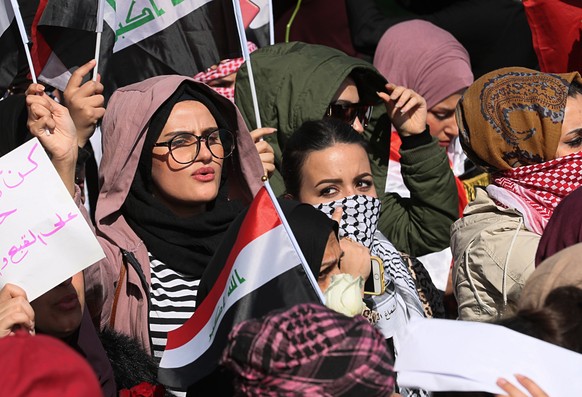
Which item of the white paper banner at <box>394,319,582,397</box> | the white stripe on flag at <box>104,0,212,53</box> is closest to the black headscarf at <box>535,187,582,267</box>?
the white paper banner at <box>394,319,582,397</box>

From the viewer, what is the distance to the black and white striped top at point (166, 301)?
12.9 feet

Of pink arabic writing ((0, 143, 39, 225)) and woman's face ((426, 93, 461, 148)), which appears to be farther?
woman's face ((426, 93, 461, 148))

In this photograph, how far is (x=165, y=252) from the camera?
416 centimetres

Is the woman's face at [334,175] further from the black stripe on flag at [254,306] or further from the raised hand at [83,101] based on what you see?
the black stripe on flag at [254,306]

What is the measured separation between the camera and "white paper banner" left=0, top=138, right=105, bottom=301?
126 inches

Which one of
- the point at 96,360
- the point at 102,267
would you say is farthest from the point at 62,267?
the point at 102,267

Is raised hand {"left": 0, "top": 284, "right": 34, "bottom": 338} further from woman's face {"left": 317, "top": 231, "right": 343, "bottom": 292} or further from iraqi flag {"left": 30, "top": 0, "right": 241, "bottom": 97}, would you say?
iraqi flag {"left": 30, "top": 0, "right": 241, "bottom": 97}

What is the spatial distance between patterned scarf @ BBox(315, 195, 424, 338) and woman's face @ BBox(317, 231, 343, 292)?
0.41 meters

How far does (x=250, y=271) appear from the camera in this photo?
3.27m

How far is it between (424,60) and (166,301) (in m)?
2.82

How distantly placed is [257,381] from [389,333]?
1.49 metres

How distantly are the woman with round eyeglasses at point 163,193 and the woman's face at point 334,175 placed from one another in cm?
19

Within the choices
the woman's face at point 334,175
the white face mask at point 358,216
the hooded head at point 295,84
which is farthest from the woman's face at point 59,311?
the hooded head at point 295,84

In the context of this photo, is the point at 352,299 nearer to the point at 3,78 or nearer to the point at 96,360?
the point at 96,360
